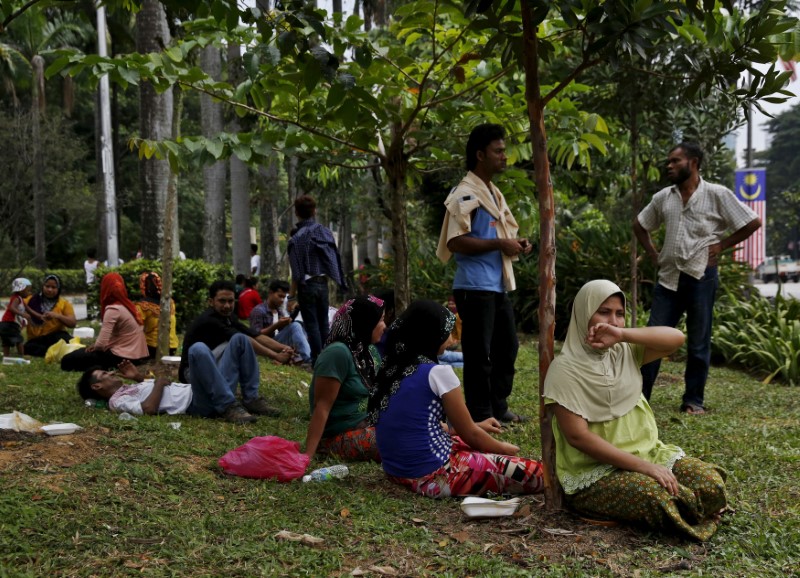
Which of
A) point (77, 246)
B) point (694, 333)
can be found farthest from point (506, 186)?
point (77, 246)

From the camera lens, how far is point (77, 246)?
3509 cm

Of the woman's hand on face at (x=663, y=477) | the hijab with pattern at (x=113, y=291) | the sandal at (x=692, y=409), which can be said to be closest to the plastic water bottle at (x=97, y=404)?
the hijab with pattern at (x=113, y=291)

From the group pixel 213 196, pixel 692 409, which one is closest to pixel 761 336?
pixel 692 409

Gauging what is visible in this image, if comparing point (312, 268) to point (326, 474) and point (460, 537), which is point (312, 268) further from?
point (460, 537)

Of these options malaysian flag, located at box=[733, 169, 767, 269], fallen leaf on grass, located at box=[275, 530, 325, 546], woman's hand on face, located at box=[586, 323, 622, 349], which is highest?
malaysian flag, located at box=[733, 169, 767, 269]

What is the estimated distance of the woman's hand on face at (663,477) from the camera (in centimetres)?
317

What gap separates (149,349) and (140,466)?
3.80 meters

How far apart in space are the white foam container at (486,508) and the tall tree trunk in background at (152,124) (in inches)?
309

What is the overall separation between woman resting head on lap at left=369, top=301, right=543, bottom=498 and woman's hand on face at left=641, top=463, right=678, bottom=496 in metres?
0.75

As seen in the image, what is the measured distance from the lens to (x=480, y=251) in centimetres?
489

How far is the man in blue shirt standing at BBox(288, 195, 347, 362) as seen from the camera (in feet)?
24.3

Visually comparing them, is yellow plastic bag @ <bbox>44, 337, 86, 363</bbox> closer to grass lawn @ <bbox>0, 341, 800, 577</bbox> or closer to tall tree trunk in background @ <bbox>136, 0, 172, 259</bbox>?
tall tree trunk in background @ <bbox>136, 0, 172, 259</bbox>

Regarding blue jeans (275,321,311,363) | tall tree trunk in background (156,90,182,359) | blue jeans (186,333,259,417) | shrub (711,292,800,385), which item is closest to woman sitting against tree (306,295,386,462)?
blue jeans (186,333,259,417)

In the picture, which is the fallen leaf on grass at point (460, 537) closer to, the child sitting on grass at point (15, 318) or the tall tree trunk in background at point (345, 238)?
the child sitting on grass at point (15, 318)
